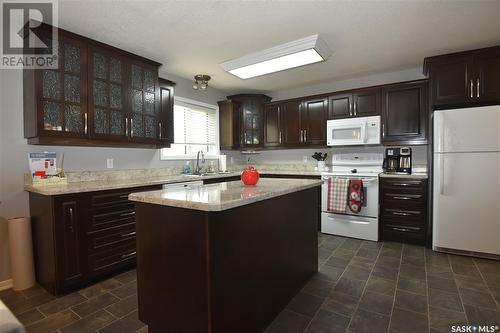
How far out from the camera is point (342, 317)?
1.87 metres

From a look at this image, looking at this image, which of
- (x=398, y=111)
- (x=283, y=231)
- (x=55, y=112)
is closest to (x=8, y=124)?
(x=55, y=112)

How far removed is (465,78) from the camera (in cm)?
303

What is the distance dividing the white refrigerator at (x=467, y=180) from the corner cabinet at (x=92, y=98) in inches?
140

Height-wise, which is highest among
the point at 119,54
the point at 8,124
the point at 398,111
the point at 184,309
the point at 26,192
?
the point at 119,54

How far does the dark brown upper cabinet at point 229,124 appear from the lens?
4695 mm

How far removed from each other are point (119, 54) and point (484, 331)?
401 cm

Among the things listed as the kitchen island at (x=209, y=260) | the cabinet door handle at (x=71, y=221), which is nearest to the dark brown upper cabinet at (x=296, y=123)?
the kitchen island at (x=209, y=260)

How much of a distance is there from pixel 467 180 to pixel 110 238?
394cm

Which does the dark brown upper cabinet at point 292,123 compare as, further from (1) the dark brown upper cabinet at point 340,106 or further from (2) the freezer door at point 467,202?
(2) the freezer door at point 467,202

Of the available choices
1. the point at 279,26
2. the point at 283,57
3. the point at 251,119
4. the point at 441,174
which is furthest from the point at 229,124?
the point at 441,174

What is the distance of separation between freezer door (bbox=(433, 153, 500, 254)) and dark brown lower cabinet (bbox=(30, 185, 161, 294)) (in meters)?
3.57

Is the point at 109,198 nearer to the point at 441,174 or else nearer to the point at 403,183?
the point at 403,183

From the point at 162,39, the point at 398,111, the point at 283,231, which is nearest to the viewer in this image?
the point at 283,231

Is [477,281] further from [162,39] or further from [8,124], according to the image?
[8,124]
